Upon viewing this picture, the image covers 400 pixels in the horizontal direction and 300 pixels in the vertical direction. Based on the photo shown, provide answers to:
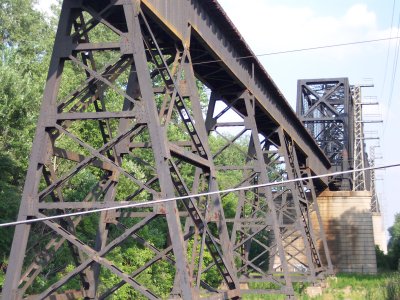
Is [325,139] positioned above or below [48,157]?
above

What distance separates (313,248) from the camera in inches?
1062

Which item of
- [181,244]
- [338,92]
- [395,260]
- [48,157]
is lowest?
[395,260]

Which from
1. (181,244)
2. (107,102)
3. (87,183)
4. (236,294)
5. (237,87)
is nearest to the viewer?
(181,244)

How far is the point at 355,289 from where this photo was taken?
2466 centimetres

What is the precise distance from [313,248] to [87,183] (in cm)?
1188

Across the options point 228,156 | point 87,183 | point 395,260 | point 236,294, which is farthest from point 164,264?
point 228,156

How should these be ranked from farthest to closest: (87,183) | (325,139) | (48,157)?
1. (325,139)
2. (87,183)
3. (48,157)

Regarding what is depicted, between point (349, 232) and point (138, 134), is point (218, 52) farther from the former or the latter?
point (349, 232)

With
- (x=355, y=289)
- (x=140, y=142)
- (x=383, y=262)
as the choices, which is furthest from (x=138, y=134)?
(x=383, y=262)

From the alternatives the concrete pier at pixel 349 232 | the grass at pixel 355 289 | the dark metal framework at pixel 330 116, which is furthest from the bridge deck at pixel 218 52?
the dark metal framework at pixel 330 116

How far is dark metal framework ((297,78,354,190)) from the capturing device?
4171cm

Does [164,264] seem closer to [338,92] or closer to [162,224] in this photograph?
[162,224]

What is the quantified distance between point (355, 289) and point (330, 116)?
849 inches

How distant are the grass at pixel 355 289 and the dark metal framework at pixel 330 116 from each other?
13.7 meters
